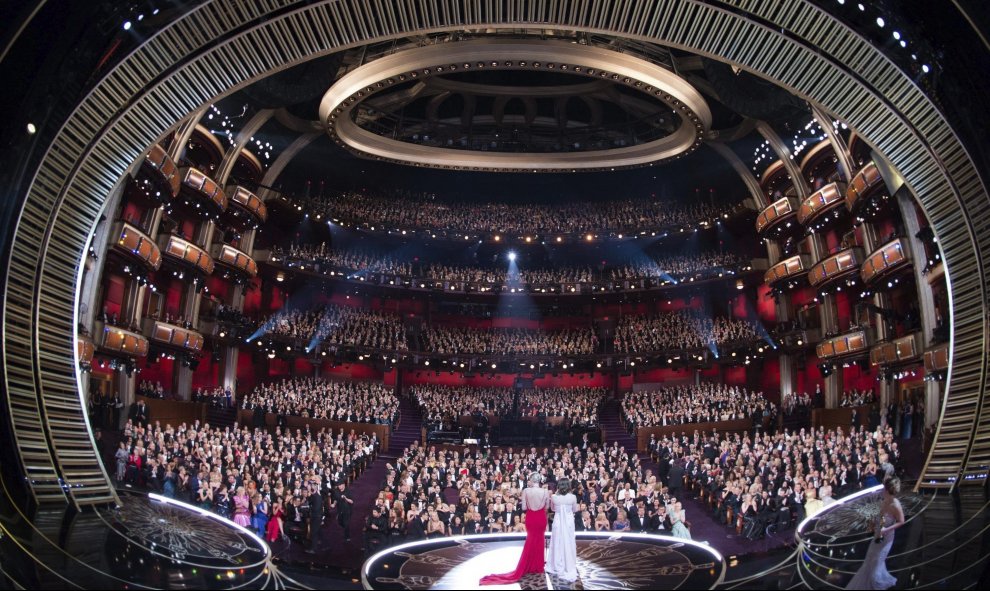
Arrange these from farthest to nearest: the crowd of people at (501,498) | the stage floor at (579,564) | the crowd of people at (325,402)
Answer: the crowd of people at (325,402) → the crowd of people at (501,498) → the stage floor at (579,564)

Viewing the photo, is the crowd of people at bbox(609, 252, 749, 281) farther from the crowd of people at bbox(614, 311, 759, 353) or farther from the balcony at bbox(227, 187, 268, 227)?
the balcony at bbox(227, 187, 268, 227)

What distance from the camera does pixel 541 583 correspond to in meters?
9.18

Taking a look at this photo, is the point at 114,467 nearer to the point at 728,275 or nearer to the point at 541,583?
the point at 541,583

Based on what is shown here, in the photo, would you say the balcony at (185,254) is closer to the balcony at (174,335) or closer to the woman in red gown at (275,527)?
the balcony at (174,335)

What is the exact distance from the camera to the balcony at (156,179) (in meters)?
24.3

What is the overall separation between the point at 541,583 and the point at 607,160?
99.9 feet

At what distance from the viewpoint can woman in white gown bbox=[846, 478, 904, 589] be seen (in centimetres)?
782

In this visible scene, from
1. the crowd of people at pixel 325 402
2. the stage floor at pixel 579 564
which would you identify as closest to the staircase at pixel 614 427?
the crowd of people at pixel 325 402

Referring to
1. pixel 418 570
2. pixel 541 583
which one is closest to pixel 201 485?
pixel 418 570

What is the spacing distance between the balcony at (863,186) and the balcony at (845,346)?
508 cm

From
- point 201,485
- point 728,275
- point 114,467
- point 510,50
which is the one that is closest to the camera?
point 201,485

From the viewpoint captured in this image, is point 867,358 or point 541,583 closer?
point 541,583

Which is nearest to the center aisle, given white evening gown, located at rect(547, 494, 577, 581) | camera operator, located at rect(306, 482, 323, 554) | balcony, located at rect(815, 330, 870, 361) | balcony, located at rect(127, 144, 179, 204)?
camera operator, located at rect(306, 482, 323, 554)

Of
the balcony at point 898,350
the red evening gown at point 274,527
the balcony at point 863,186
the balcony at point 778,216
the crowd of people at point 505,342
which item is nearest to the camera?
the red evening gown at point 274,527
